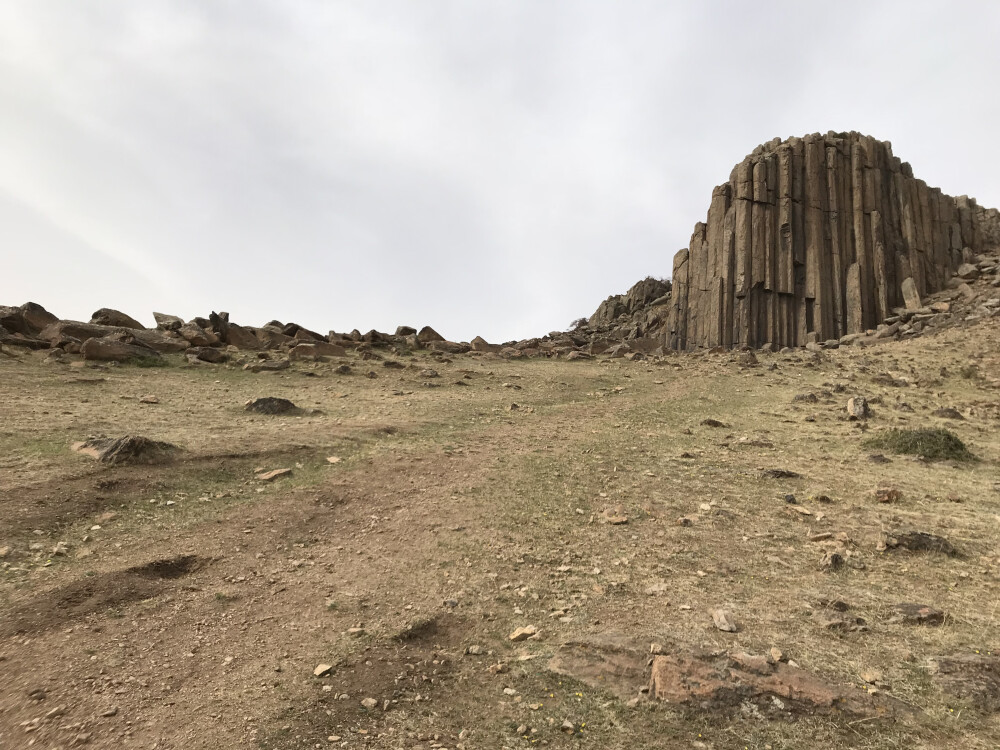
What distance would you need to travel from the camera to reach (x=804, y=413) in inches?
553

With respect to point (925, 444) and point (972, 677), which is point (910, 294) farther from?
point (972, 677)

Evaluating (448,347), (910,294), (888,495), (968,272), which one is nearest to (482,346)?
(448,347)

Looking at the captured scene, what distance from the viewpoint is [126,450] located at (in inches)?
333

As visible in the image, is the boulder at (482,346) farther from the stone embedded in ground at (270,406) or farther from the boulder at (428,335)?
the stone embedded in ground at (270,406)

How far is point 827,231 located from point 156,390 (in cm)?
3299

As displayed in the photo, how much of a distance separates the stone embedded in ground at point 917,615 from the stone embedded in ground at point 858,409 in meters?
9.13

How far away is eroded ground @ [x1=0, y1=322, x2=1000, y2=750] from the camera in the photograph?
3.78 meters

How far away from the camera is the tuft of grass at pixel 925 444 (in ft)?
33.6

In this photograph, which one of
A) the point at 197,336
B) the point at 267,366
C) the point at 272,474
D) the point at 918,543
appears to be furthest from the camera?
the point at 197,336

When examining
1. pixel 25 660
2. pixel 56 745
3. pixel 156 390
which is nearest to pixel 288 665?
pixel 56 745

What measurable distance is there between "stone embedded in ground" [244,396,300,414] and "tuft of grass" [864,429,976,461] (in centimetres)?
1144

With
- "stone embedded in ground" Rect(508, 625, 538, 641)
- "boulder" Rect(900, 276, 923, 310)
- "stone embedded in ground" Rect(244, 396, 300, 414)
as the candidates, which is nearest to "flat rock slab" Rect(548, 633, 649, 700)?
"stone embedded in ground" Rect(508, 625, 538, 641)

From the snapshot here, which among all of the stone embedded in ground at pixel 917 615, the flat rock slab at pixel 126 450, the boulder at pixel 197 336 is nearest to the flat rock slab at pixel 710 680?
the stone embedded in ground at pixel 917 615

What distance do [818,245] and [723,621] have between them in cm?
3261
